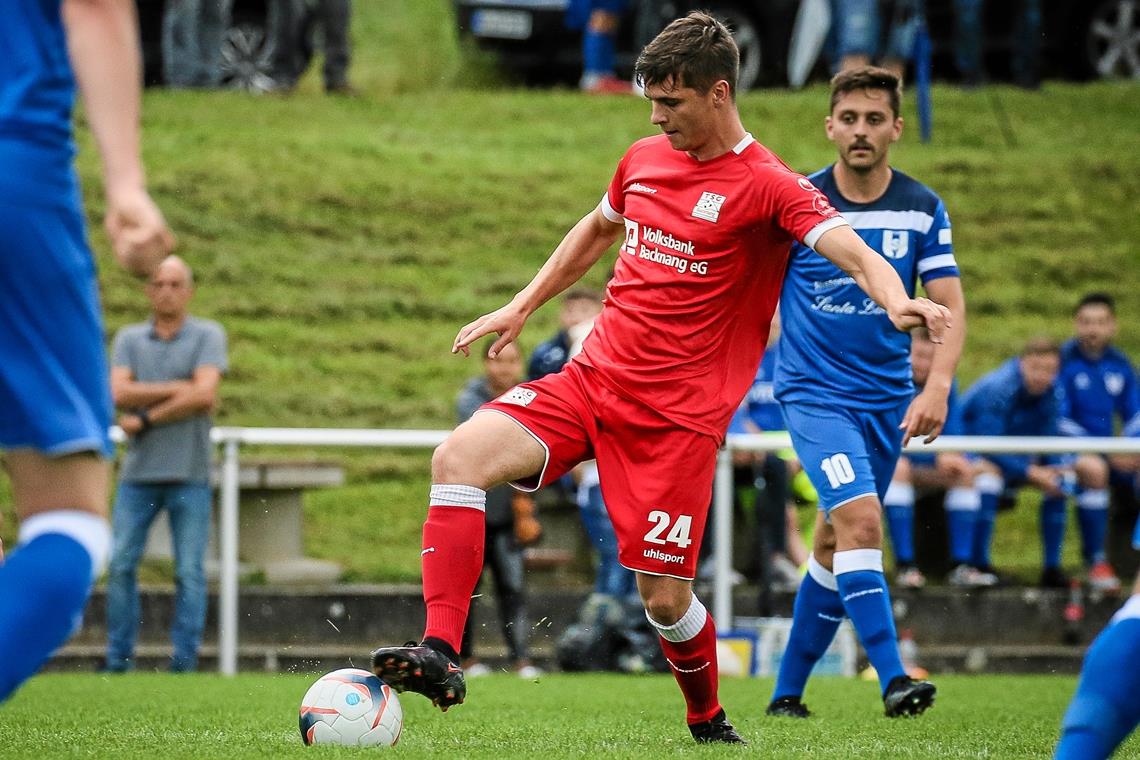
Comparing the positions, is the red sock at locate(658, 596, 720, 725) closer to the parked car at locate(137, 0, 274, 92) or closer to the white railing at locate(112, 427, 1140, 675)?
the white railing at locate(112, 427, 1140, 675)

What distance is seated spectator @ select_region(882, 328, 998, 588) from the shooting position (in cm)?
1124

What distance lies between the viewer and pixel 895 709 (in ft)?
20.8

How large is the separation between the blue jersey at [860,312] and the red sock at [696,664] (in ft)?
4.45

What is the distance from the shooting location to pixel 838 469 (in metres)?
6.37

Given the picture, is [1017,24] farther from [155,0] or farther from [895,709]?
[895,709]

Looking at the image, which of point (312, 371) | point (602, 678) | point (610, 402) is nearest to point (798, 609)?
point (610, 402)

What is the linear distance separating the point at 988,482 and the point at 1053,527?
684 millimetres

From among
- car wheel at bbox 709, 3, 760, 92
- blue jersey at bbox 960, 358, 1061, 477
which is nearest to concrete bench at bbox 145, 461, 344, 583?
blue jersey at bbox 960, 358, 1061, 477

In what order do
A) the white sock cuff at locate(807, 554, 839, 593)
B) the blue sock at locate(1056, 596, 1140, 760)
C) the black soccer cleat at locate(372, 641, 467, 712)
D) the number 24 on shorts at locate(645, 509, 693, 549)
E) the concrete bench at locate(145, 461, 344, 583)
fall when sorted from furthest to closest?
the concrete bench at locate(145, 461, 344, 583) → the white sock cuff at locate(807, 554, 839, 593) → the number 24 on shorts at locate(645, 509, 693, 549) → the black soccer cleat at locate(372, 641, 467, 712) → the blue sock at locate(1056, 596, 1140, 760)

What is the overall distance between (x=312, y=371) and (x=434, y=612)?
31.2ft

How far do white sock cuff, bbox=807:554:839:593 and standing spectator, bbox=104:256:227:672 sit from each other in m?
4.51

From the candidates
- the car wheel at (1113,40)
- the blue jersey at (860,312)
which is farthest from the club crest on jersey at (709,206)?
the car wheel at (1113,40)

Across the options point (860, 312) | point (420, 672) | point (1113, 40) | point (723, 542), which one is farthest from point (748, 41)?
point (420, 672)

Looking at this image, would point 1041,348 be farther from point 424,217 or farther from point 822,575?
point 424,217
